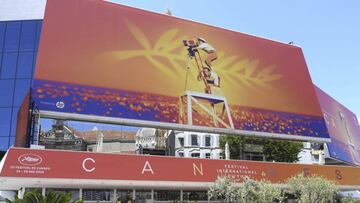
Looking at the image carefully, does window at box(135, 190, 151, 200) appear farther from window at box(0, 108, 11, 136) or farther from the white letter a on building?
window at box(0, 108, 11, 136)

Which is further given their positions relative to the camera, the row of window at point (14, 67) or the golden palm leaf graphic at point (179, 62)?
the row of window at point (14, 67)

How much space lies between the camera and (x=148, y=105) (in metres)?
26.6

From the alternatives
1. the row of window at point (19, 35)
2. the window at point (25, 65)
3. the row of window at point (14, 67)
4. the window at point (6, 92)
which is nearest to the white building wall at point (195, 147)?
the window at point (25, 65)

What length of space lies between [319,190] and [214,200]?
6.35 metres

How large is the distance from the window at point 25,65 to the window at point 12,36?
3.96 feet

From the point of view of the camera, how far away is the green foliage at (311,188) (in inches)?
1072

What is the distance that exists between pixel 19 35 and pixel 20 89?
5989 mm

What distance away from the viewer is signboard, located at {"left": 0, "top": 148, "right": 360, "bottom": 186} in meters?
20.0

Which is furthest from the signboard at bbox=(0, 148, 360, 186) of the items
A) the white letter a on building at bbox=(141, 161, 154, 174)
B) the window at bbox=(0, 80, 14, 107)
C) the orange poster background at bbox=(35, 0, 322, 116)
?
the window at bbox=(0, 80, 14, 107)

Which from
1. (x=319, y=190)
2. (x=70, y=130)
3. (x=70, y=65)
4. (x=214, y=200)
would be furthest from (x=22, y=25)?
(x=319, y=190)

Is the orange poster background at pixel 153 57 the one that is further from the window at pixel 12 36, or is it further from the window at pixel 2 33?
the window at pixel 2 33

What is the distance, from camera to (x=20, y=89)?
45.8 metres

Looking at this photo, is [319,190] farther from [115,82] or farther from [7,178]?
[7,178]

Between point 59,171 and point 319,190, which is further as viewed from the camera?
point 319,190
